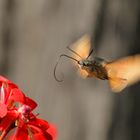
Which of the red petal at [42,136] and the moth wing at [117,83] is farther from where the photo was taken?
the moth wing at [117,83]

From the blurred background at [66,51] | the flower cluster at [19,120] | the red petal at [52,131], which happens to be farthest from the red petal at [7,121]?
the blurred background at [66,51]

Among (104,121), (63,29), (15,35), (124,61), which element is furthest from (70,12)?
(124,61)

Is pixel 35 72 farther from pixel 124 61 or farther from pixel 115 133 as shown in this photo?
pixel 124 61

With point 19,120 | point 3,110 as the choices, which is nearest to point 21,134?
point 19,120

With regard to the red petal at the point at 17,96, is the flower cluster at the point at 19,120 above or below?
below

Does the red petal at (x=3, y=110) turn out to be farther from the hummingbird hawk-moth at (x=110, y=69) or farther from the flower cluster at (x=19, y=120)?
the hummingbird hawk-moth at (x=110, y=69)

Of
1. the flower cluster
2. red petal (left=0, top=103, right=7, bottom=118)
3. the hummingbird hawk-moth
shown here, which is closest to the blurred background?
the hummingbird hawk-moth

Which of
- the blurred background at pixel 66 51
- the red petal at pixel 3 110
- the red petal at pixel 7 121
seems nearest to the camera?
the red petal at pixel 3 110
